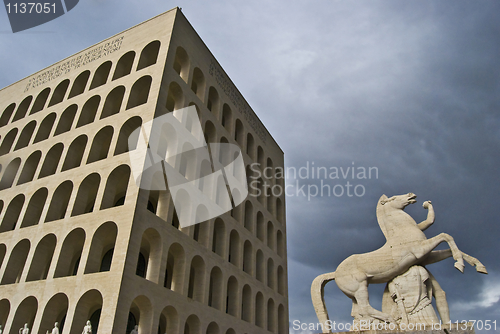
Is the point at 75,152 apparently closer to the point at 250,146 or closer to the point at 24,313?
the point at 24,313

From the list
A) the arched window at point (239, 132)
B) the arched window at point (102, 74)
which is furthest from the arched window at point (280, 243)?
the arched window at point (102, 74)

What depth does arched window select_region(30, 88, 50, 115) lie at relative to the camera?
1266 inches

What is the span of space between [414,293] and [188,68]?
69.7 ft

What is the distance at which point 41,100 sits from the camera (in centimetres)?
3247

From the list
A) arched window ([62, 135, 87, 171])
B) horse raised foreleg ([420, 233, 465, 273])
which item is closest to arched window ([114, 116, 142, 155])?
arched window ([62, 135, 87, 171])

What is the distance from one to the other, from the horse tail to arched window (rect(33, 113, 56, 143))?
77.4 feet

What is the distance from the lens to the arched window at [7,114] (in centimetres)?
3388

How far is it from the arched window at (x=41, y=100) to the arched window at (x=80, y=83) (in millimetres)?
3476

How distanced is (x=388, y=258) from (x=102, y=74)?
24.5m

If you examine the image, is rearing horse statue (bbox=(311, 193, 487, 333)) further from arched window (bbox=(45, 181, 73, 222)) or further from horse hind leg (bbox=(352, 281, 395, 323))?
arched window (bbox=(45, 181, 73, 222))

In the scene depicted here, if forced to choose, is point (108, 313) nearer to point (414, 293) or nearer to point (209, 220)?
point (209, 220)

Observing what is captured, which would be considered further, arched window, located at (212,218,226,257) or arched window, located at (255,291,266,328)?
arched window, located at (255,291,266,328)

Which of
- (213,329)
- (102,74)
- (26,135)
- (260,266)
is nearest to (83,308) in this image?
(213,329)

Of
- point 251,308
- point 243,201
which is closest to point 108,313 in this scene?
point 251,308
